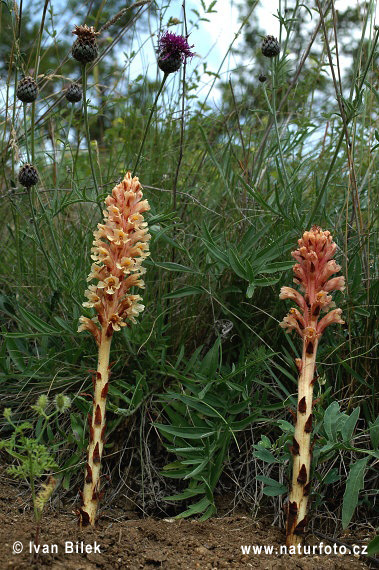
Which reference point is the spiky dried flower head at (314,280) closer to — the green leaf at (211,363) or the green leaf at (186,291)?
the green leaf at (211,363)

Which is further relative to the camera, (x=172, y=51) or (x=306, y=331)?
(x=172, y=51)

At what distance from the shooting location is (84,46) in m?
2.35

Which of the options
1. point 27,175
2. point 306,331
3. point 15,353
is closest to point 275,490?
point 306,331

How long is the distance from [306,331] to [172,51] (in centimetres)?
130

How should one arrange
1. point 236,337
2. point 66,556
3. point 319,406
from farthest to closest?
point 236,337 → point 319,406 → point 66,556

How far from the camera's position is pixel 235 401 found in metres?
2.46

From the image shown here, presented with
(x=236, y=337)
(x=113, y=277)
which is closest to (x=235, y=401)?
(x=236, y=337)

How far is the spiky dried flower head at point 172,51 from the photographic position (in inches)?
101

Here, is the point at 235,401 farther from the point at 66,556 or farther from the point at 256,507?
the point at 66,556

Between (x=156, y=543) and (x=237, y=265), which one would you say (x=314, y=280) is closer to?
(x=237, y=265)

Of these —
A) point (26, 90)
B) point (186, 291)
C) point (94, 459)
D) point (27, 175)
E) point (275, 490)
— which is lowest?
point (275, 490)

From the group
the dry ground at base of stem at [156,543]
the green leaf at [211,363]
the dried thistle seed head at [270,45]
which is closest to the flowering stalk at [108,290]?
the dry ground at base of stem at [156,543]

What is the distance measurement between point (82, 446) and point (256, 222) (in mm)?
1209

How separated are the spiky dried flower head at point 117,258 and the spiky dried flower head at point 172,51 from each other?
78cm
